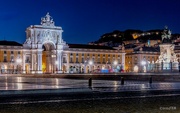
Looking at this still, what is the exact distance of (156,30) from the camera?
189m

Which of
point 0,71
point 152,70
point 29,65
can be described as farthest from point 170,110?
point 29,65

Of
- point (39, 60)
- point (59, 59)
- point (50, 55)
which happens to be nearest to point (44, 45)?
point (50, 55)

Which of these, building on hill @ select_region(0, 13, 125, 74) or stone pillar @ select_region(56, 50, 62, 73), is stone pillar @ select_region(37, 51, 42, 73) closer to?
building on hill @ select_region(0, 13, 125, 74)

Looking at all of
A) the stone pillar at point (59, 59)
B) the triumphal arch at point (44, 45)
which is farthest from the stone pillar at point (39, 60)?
the stone pillar at point (59, 59)

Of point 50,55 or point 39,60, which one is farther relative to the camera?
point 50,55

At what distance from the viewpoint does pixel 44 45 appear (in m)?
107

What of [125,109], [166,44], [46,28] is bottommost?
[125,109]

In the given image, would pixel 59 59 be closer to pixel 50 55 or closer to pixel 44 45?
pixel 50 55

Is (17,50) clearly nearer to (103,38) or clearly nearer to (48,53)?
(48,53)

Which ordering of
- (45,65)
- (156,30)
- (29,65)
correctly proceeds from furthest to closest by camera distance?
(156,30) < (45,65) < (29,65)

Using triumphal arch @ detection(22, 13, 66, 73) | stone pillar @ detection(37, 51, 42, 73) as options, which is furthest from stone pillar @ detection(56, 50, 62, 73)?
stone pillar @ detection(37, 51, 42, 73)

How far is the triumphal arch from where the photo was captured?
99975 millimetres

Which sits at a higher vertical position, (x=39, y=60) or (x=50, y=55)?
(x=50, y=55)

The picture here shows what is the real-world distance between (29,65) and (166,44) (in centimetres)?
5501
